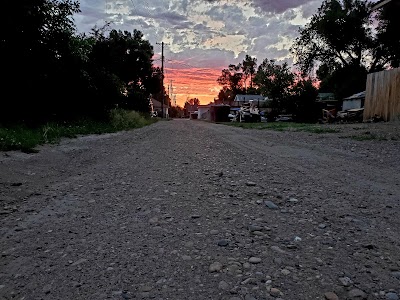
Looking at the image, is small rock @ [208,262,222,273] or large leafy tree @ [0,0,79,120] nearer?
small rock @ [208,262,222,273]

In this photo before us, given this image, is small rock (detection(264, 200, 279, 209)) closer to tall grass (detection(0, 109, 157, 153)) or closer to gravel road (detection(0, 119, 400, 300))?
gravel road (detection(0, 119, 400, 300))

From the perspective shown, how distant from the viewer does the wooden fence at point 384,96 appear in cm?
1434

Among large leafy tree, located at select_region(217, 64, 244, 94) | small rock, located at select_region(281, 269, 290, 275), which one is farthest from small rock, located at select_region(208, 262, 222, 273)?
large leafy tree, located at select_region(217, 64, 244, 94)

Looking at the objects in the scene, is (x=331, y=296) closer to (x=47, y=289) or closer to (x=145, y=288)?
(x=145, y=288)

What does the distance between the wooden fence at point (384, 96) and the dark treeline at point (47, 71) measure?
13.6 metres

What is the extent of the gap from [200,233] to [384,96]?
52.2 feet

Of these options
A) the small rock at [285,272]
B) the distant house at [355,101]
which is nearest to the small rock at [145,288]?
the small rock at [285,272]

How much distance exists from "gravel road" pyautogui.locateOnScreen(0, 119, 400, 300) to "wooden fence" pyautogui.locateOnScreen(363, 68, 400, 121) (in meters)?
11.2

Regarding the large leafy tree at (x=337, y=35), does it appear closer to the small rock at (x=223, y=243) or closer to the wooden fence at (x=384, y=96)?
the wooden fence at (x=384, y=96)

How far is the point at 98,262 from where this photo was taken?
212cm

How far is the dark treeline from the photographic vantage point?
31.5 feet

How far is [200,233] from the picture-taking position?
259 centimetres

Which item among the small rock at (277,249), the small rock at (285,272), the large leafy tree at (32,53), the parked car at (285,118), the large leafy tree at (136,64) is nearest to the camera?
the small rock at (285,272)

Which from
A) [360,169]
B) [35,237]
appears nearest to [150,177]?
[35,237]
